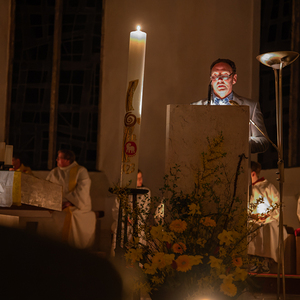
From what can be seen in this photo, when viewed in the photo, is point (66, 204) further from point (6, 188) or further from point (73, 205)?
point (6, 188)

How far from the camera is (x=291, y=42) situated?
337 inches

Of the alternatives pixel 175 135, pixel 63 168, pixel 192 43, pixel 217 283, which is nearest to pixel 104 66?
pixel 192 43

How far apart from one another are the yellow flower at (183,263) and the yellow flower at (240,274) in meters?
0.22

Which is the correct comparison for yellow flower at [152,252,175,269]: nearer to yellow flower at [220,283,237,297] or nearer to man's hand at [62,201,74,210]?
yellow flower at [220,283,237,297]

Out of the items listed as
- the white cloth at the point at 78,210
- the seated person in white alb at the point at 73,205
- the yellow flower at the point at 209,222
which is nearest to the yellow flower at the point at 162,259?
the yellow flower at the point at 209,222

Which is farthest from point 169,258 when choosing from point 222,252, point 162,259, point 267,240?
point 267,240

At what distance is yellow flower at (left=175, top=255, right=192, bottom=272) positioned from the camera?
2.13 metres

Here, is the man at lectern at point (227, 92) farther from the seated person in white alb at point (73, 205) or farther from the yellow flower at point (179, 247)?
the seated person in white alb at point (73, 205)

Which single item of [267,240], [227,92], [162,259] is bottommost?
[267,240]

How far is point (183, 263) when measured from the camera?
7.09 ft

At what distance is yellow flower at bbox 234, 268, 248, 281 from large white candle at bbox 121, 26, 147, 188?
661mm

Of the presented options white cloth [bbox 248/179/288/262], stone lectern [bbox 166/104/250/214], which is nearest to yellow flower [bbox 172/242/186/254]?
stone lectern [bbox 166/104/250/214]

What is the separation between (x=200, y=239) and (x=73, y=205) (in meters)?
5.69

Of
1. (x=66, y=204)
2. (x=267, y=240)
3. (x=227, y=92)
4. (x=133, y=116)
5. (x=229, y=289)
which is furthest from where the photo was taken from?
(x=66, y=204)
